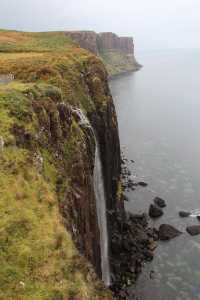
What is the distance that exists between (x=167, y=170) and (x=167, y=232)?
97.4 ft

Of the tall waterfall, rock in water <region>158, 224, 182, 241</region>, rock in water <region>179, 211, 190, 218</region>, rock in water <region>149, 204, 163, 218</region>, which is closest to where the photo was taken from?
the tall waterfall

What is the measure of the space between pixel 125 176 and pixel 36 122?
51.8 meters

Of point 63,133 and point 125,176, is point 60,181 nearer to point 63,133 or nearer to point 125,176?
point 63,133

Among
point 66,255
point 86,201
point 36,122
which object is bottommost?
point 86,201

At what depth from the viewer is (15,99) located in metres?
30.6

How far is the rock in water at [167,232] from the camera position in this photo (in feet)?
184

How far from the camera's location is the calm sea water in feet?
154

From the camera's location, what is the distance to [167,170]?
279 feet

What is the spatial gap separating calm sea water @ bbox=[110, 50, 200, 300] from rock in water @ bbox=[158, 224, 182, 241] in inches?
34.3

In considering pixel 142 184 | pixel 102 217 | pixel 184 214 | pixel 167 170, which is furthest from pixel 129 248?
pixel 167 170

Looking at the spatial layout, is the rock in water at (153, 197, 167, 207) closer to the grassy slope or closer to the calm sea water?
the calm sea water

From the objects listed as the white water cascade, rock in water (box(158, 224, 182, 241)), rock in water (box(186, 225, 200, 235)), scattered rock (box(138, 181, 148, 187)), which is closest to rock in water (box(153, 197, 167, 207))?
scattered rock (box(138, 181, 148, 187))

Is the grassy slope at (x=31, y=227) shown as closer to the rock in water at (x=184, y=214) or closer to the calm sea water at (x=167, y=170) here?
the calm sea water at (x=167, y=170)


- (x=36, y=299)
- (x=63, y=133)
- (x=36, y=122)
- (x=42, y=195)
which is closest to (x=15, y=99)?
(x=36, y=122)
